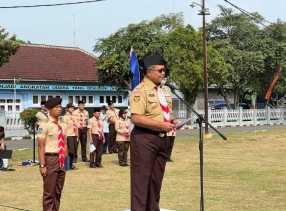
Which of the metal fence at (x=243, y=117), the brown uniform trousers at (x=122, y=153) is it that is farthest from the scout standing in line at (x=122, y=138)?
the metal fence at (x=243, y=117)

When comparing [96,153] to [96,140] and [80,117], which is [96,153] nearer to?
[96,140]

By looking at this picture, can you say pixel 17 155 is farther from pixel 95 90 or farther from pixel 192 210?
pixel 95 90

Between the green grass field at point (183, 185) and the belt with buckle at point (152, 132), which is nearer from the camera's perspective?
the belt with buckle at point (152, 132)

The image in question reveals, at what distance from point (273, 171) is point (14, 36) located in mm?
9636

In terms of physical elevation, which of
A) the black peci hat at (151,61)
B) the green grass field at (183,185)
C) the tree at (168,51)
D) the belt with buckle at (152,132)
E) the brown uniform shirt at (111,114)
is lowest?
the green grass field at (183,185)

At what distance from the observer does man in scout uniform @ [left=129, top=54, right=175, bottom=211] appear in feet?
20.1

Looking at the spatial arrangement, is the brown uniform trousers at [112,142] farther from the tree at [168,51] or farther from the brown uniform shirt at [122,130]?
→ the tree at [168,51]

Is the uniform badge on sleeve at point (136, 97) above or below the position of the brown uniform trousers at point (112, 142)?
above

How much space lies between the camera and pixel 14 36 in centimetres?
1931

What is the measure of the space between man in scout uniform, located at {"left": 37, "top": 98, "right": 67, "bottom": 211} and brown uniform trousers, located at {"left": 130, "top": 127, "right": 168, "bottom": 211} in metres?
1.97

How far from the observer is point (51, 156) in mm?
7988

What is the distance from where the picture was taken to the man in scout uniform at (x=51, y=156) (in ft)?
26.0

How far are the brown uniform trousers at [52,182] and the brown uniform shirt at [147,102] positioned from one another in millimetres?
2202

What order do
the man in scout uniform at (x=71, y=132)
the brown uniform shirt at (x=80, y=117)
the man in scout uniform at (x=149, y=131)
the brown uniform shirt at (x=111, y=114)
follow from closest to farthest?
the man in scout uniform at (x=149, y=131), the man in scout uniform at (x=71, y=132), the brown uniform shirt at (x=80, y=117), the brown uniform shirt at (x=111, y=114)
